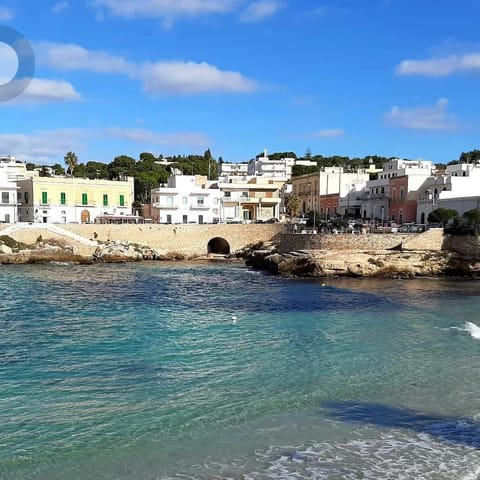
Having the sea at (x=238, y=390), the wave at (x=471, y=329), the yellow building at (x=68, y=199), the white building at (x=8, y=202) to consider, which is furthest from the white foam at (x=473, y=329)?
the white building at (x=8, y=202)

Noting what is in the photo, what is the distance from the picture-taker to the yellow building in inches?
2516

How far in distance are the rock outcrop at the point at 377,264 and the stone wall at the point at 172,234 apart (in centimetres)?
1590

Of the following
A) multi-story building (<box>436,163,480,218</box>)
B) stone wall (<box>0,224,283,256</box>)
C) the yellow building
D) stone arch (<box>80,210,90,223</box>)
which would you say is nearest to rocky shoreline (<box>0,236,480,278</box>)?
stone wall (<box>0,224,283,256</box>)

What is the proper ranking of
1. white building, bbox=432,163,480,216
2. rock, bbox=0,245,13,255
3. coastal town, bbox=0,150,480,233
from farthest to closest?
coastal town, bbox=0,150,480,233 < white building, bbox=432,163,480,216 < rock, bbox=0,245,13,255

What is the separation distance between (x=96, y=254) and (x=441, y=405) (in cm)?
4527

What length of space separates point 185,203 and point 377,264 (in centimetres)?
3210

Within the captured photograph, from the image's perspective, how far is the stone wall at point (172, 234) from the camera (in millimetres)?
55469

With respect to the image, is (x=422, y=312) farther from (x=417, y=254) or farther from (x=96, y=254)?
(x=96, y=254)

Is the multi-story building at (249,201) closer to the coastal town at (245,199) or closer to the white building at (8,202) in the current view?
the coastal town at (245,199)

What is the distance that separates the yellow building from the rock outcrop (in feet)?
97.5

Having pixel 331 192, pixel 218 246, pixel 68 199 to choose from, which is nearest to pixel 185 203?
pixel 218 246

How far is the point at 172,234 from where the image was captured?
59.9 m

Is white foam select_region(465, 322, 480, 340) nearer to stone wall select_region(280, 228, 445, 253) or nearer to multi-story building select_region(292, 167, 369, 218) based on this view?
A: stone wall select_region(280, 228, 445, 253)

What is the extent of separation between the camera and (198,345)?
20.0 metres
